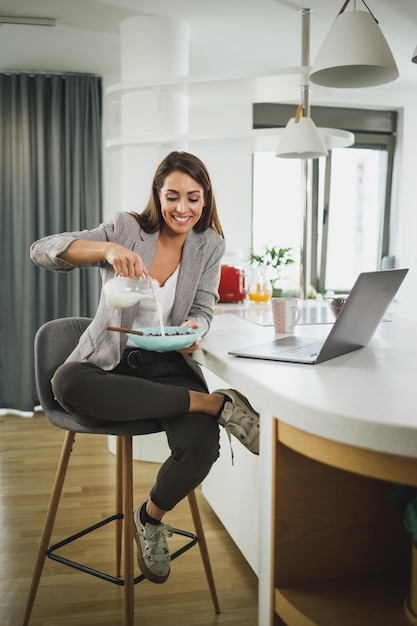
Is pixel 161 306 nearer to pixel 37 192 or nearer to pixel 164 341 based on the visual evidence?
pixel 164 341

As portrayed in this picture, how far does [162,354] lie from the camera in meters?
1.89

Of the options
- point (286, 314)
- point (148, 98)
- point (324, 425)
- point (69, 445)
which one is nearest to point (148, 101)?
point (148, 98)

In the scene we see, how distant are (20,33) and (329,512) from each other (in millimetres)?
3359

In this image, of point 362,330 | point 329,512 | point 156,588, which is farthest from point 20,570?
point 362,330

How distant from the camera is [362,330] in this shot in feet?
5.00

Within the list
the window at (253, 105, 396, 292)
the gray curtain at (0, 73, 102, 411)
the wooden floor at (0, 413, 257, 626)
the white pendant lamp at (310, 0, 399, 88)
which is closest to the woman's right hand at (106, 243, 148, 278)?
the white pendant lamp at (310, 0, 399, 88)

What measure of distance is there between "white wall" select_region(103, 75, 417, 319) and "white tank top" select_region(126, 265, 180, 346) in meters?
1.69

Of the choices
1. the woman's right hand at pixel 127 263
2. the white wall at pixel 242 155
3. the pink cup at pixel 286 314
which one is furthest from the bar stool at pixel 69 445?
the white wall at pixel 242 155

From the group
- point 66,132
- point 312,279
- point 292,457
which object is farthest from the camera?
point 312,279

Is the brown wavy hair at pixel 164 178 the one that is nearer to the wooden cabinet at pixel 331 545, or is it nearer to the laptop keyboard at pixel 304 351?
the laptop keyboard at pixel 304 351

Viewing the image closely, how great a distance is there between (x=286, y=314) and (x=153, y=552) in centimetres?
77

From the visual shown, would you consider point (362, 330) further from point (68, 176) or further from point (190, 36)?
point (68, 176)

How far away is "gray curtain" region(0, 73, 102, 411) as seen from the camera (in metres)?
4.34

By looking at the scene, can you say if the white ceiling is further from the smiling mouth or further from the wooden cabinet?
the wooden cabinet
